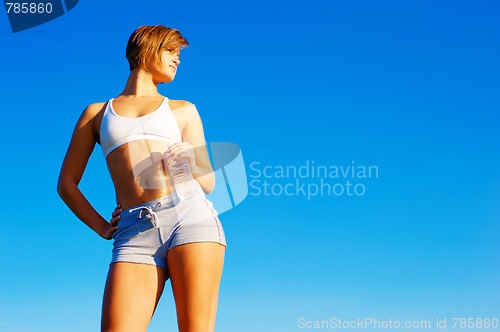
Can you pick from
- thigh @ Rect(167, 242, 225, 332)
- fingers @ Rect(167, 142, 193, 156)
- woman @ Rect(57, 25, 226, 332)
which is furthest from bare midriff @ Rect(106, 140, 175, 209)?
thigh @ Rect(167, 242, 225, 332)

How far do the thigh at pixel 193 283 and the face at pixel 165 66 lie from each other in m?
1.37

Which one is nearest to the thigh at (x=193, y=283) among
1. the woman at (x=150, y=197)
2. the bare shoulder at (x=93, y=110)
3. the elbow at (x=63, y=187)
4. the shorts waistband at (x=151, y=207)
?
the woman at (x=150, y=197)

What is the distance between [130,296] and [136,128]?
1.14m

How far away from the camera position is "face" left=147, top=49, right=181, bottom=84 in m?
5.04

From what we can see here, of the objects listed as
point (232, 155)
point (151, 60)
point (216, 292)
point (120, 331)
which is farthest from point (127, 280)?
point (151, 60)

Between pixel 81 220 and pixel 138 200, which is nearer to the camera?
pixel 138 200

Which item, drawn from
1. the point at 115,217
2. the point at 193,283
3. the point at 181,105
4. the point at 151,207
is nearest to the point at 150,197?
the point at 151,207

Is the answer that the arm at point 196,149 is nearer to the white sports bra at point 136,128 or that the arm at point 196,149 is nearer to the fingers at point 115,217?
the white sports bra at point 136,128

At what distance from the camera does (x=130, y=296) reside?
170 inches

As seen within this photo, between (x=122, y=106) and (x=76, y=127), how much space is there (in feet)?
1.20

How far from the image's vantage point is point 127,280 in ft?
14.3

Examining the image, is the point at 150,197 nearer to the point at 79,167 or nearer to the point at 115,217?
the point at 115,217

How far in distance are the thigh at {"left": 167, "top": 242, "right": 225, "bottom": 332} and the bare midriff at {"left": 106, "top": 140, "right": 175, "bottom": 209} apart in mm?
428

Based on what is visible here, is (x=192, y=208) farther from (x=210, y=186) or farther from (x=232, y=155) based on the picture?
(x=232, y=155)
